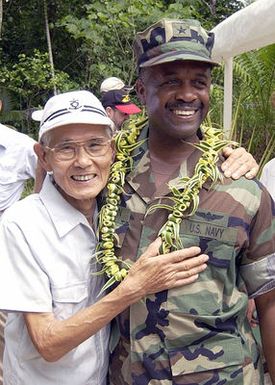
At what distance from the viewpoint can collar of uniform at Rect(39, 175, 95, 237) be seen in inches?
72.6

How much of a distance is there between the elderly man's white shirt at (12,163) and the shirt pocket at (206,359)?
228 centimetres

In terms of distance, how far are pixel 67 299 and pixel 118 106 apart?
3.63 meters

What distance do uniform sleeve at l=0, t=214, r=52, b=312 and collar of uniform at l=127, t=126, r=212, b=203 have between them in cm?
41

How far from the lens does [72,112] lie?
1807 mm

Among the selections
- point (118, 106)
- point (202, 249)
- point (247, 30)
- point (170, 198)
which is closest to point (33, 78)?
point (118, 106)

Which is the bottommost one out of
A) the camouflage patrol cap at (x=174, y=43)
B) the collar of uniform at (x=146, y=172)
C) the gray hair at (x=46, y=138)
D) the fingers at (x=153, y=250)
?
the fingers at (x=153, y=250)

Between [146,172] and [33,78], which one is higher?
[146,172]

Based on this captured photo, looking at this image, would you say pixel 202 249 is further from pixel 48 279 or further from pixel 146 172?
pixel 48 279

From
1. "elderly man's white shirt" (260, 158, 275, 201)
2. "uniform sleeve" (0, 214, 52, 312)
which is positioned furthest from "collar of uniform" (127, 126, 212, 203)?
"elderly man's white shirt" (260, 158, 275, 201)

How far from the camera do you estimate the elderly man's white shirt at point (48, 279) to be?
→ 1.78m

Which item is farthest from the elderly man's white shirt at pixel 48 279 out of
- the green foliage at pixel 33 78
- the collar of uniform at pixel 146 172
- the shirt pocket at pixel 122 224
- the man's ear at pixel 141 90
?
the green foliage at pixel 33 78

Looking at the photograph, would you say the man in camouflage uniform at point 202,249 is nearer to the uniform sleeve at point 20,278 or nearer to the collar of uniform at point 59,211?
the collar of uniform at point 59,211

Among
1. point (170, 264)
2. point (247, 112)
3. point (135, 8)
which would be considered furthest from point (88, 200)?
point (135, 8)

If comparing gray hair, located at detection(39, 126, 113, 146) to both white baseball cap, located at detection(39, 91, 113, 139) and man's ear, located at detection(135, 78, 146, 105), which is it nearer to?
white baseball cap, located at detection(39, 91, 113, 139)
